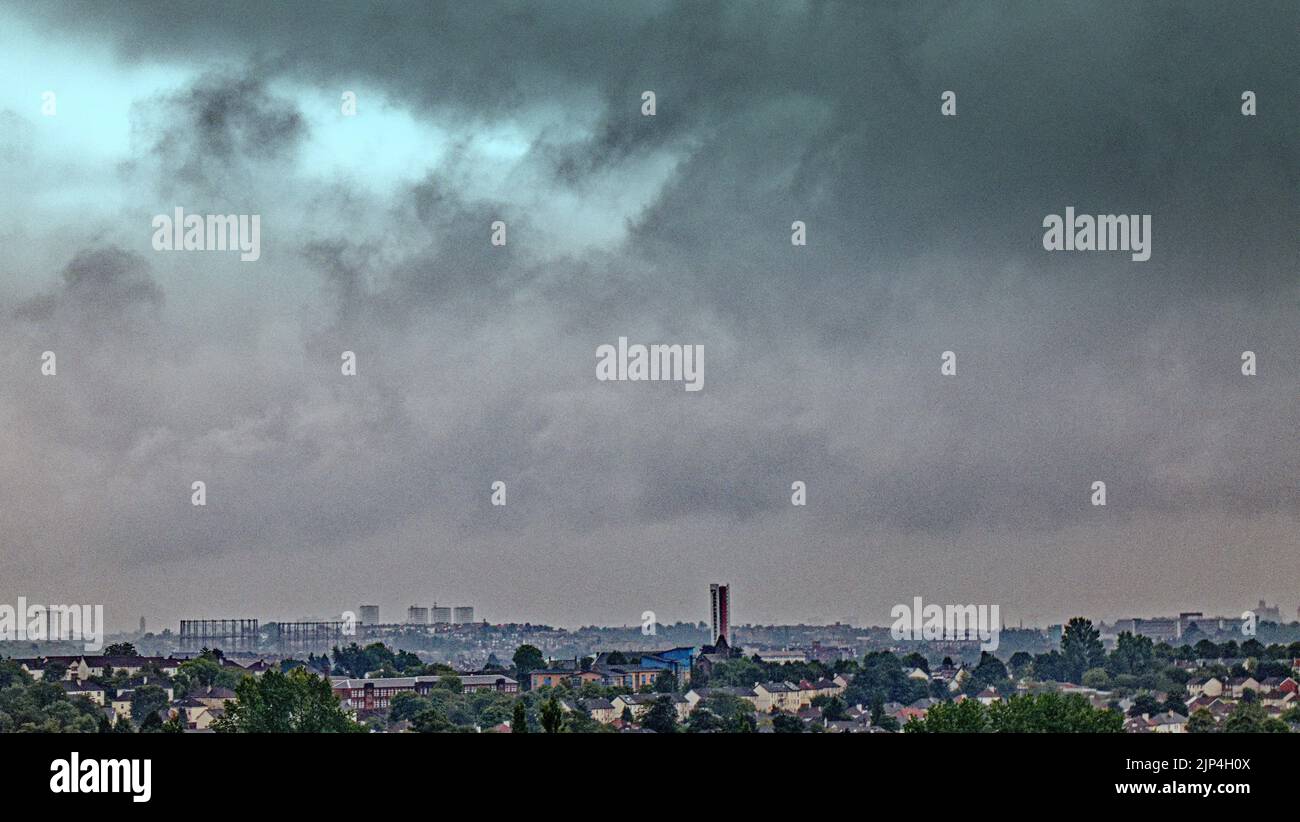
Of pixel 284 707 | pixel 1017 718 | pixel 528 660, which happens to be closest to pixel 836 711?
pixel 1017 718

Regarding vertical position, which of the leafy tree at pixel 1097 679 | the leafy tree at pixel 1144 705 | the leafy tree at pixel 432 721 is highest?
the leafy tree at pixel 1097 679

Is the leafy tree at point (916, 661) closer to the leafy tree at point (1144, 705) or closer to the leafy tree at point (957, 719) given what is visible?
the leafy tree at point (1144, 705)

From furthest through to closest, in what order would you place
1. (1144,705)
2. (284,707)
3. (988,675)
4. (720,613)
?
(720,613)
(988,675)
(1144,705)
(284,707)

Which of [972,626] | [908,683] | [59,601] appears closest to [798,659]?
[908,683]

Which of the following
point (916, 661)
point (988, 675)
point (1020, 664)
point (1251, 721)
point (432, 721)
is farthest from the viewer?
point (1020, 664)

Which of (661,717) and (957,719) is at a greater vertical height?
(957,719)

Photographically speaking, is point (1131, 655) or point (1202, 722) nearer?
point (1202, 722)

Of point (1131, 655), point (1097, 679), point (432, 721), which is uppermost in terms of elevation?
point (1131, 655)

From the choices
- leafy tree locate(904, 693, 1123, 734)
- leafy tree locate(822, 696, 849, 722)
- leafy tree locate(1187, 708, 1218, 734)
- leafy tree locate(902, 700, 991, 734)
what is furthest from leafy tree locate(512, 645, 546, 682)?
leafy tree locate(1187, 708, 1218, 734)

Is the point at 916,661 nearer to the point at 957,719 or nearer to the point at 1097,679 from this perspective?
the point at 1097,679

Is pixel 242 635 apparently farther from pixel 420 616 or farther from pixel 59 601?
pixel 59 601

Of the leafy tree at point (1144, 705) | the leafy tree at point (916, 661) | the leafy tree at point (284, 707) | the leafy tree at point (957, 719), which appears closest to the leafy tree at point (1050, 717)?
the leafy tree at point (957, 719)
